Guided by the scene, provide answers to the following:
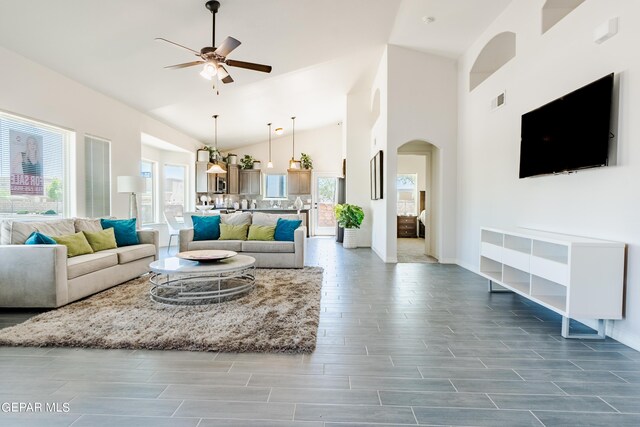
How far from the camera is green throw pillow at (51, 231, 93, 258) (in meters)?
3.89

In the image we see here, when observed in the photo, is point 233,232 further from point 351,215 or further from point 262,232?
point 351,215

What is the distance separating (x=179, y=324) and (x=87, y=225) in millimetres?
2589

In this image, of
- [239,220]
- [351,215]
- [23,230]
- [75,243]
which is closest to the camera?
[23,230]

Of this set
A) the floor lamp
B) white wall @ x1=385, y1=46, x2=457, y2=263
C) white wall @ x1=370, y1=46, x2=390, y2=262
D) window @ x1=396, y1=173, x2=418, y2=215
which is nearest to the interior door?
window @ x1=396, y1=173, x2=418, y2=215

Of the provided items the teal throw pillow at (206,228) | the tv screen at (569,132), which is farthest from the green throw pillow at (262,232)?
the tv screen at (569,132)

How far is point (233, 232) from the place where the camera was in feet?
18.6

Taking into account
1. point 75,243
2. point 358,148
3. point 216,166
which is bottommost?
point 75,243

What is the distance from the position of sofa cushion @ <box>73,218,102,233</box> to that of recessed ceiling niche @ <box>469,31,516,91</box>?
606cm

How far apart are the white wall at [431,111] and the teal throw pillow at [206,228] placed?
333 cm

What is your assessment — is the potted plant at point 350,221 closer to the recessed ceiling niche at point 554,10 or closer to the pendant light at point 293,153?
the pendant light at point 293,153

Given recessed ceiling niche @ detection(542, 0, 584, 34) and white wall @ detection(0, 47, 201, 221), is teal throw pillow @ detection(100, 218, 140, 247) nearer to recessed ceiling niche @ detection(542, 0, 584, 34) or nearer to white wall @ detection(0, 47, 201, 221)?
white wall @ detection(0, 47, 201, 221)

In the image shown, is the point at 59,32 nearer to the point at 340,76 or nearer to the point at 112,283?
the point at 112,283

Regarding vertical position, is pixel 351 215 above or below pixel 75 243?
above

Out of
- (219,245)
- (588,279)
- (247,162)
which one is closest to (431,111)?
(588,279)
